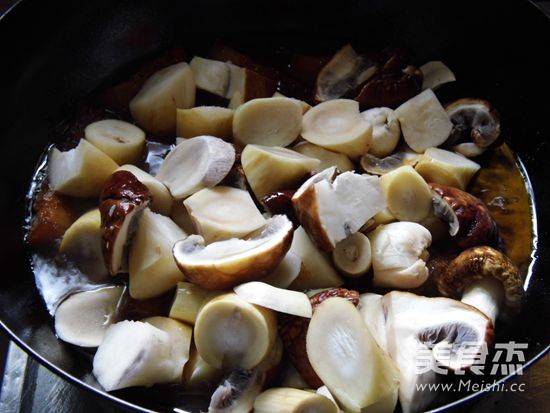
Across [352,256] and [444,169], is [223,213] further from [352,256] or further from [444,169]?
[444,169]

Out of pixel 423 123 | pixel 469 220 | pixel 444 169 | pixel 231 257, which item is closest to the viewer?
pixel 231 257

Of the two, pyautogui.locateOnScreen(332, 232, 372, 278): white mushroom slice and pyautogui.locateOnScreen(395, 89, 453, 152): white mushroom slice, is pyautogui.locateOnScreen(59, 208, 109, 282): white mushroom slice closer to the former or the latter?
pyautogui.locateOnScreen(332, 232, 372, 278): white mushroom slice

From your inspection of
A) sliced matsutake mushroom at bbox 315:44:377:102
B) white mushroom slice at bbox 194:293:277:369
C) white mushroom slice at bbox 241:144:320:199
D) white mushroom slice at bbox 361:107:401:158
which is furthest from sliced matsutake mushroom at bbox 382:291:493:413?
sliced matsutake mushroom at bbox 315:44:377:102

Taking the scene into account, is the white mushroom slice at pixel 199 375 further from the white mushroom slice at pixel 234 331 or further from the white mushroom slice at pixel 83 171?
the white mushroom slice at pixel 83 171

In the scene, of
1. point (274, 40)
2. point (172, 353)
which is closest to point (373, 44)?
point (274, 40)

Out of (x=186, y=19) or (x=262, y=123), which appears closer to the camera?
(x=262, y=123)

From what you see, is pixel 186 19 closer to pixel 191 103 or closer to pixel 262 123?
pixel 191 103

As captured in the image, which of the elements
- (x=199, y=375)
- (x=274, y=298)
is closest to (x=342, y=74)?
(x=274, y=298)

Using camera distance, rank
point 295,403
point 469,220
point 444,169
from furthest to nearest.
Answer: point 444,169
point 469,220
point 295,403
